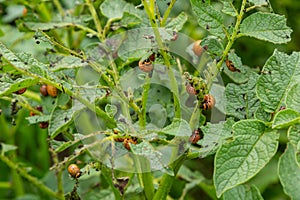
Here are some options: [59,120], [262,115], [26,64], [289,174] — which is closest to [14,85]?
[26,64]

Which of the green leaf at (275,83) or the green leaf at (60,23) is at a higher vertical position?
the green leaf at (275,83)

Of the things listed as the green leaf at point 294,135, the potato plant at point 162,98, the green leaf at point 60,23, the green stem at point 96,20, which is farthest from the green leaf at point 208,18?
the green leaf at point 60,23

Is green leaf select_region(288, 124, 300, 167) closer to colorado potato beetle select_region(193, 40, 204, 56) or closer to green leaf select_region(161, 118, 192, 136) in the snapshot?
green leaf select_region(161, 118, 192, 136)

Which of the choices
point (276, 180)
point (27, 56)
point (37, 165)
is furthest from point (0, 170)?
point (27, 56)

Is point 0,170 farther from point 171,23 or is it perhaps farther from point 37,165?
point 171,23

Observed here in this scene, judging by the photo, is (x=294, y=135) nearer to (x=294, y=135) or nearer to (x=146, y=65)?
(x=294, y=135)

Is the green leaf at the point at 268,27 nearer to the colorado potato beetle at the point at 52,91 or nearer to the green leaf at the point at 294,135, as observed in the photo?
the green leaf at the point at 294,135

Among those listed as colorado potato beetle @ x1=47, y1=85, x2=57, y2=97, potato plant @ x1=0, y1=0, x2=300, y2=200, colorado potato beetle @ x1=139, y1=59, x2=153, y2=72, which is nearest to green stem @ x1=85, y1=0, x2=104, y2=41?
potato plant @ x1=0, y1=0, x2=300, y2=200
